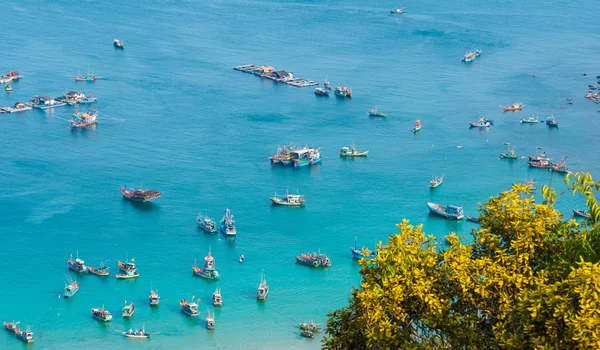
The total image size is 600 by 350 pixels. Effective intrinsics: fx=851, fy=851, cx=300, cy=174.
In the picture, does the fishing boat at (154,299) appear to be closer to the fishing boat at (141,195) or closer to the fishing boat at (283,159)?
the fishing boat at (141,195)

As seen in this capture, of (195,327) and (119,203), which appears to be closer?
(195,327)

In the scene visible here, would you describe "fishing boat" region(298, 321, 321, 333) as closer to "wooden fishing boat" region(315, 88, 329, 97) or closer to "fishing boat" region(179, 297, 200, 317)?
"fishing boat" region(179, 297, 200, 317)

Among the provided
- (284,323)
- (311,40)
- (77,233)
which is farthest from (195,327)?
(311,40)

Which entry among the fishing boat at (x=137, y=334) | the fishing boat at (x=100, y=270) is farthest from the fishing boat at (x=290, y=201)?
the fishing boat at (x=137, y=334)

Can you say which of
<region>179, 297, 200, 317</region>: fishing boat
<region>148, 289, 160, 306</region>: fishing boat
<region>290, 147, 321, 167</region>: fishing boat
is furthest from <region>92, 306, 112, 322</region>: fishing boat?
<region>290, 147, 321, 167</region>: fishing boat

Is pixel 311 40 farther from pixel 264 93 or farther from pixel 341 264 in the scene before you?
pixel 341 264
